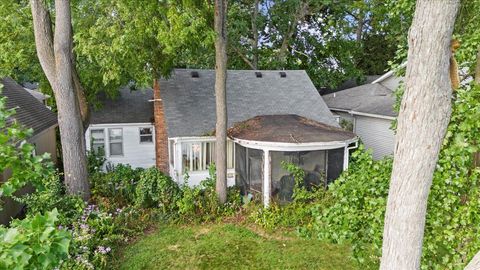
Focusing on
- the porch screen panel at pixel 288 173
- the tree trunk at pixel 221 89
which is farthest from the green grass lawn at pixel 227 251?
the tree trunk at pixel 221 89

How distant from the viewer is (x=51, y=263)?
7.02 feet

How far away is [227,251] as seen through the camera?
296 inches

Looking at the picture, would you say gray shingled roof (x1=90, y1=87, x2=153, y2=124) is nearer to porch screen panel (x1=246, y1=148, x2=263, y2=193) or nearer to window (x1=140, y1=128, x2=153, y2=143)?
window (x1=140, y1=128, x2=153, y2=143)

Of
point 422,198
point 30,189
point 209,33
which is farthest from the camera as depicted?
point 30,189

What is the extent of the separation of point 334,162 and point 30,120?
31.2ft

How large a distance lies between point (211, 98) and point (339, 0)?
34.6 ft

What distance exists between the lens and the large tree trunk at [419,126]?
2.69m

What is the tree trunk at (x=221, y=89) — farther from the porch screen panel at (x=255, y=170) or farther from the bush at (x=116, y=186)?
the bush at (x=116, y=186)

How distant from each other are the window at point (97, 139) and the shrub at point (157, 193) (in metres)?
5.37

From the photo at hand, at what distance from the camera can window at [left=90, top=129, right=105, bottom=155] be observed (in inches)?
561

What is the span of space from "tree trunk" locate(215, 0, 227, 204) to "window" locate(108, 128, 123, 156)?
21.7 ft

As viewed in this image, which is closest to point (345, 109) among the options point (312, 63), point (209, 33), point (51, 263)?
point (312, 63)

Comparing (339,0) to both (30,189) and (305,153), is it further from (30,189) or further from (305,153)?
(30,189)

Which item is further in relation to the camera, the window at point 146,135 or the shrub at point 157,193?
the window at point 146,135
